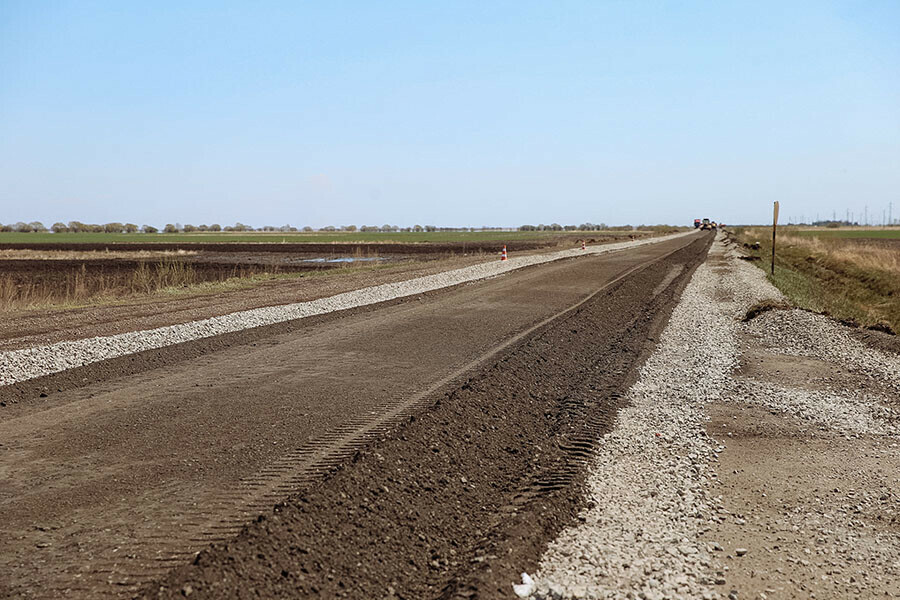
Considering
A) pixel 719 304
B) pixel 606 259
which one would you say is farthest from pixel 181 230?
pixel 719 304

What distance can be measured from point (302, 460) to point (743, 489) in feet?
13.0

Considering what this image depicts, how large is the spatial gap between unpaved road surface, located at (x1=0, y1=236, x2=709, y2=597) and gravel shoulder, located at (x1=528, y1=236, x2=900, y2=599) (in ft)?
1.41

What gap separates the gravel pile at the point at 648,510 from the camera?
4172 millimetres

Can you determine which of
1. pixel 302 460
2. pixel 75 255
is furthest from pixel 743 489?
pixel 75 255

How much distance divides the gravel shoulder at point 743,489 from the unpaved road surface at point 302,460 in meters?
0.43

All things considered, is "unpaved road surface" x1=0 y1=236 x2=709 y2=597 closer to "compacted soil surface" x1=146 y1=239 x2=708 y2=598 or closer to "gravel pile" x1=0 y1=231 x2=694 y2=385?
"compacted soil surface" x1=146 y1=239 x2=708 y2=598

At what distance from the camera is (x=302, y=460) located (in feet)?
19.7

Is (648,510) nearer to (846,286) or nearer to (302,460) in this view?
(302,460)

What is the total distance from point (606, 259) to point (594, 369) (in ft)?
95.5

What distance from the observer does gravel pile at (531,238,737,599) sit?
13.7 ft

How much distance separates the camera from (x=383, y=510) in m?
5.04

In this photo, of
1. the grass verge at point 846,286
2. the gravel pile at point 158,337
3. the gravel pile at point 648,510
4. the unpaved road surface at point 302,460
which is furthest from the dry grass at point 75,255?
the gravel pile at point 648,510

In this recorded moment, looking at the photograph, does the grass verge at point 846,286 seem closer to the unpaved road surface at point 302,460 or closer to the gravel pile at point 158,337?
the unpaved road surface at point 302,460

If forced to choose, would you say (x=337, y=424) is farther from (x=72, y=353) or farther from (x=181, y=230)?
(x=181, y=230)
